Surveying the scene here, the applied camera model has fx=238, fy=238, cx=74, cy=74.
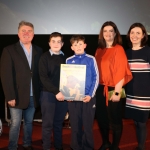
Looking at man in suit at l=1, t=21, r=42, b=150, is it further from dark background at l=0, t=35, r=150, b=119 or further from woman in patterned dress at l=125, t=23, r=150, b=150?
dark background at l=0, t=35, r=150, b=119

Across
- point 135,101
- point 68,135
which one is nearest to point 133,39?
point 135,101

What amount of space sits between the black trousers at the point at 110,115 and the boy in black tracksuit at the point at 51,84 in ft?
1.39

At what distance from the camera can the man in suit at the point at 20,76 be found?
268 cm

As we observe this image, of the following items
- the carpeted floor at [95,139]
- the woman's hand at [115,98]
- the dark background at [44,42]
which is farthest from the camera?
the dark background at [44,42]

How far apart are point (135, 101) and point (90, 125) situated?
586 millimetres

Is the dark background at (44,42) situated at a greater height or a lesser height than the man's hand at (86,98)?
greater

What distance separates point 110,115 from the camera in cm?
269

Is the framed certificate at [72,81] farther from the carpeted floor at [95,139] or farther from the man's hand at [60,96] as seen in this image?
the carpeted floor at [95,139]

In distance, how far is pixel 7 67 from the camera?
8.76 feet

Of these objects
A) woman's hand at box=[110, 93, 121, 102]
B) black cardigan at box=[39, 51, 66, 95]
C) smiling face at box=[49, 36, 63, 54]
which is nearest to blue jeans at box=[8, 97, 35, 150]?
black cardigan at box=[39, 51, 66, 95]

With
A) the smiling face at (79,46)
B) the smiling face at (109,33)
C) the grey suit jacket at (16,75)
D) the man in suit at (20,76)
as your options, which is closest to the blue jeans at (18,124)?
the man in suit at (20,76)

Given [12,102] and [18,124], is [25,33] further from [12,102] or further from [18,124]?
[18,124]

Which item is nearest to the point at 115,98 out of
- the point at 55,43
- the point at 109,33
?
the point at 109,33

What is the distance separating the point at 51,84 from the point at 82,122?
0.57 metres
